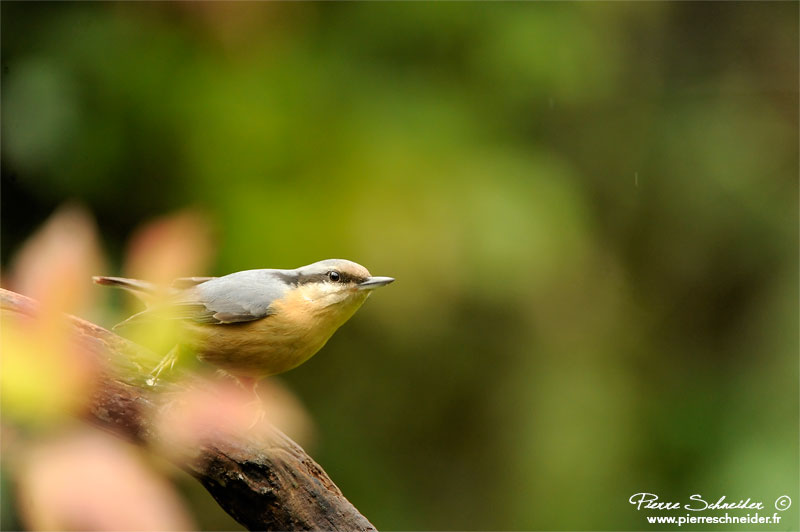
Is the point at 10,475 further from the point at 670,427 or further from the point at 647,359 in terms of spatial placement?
the point at 647,359

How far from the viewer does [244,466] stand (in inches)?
38.4

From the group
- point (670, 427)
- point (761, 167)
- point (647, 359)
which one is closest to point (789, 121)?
point (761, 167)

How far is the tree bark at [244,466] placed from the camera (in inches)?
30.9

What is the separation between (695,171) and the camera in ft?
10.6

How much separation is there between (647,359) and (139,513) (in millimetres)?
2885

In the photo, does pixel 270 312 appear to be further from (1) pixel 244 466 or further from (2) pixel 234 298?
(1) pixel 244 466

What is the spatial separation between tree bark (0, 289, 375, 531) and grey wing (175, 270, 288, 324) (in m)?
0.08

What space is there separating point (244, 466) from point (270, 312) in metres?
0.18

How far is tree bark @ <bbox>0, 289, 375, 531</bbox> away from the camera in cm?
78
